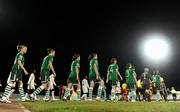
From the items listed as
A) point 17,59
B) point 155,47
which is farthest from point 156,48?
point 17,59

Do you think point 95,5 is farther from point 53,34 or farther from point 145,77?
point 145,77

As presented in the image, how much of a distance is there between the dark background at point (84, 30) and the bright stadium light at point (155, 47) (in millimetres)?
474

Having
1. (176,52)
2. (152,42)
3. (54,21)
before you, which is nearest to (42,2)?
(54,21)

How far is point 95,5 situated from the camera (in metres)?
37.3

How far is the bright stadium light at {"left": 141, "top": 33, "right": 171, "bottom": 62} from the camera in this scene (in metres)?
37.3

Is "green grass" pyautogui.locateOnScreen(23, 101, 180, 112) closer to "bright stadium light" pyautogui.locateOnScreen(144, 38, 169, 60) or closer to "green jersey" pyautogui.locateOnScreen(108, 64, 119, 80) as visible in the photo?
"green jersey" pyautogui.locateOnScreen(108, 64, 119, 80)

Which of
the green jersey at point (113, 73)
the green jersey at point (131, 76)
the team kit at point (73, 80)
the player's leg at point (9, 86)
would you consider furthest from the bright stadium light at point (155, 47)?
the player's leg at point (9, 86)

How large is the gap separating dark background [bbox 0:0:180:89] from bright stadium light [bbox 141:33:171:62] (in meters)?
0.47

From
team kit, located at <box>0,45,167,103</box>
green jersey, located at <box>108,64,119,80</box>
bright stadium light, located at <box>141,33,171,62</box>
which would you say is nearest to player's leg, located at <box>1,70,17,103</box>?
team kit, located at <box>0,45,167,103</box>

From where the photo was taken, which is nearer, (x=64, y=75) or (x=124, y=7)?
(x=64, y=75)

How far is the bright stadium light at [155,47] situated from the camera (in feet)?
122

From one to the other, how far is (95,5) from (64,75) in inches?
297

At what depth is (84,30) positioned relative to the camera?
3578cm

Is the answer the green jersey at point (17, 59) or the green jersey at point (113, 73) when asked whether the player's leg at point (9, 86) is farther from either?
the green jersey at point (113, 73)
